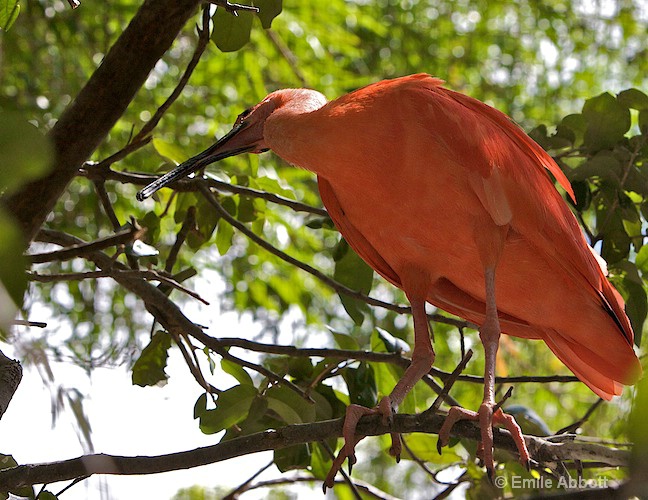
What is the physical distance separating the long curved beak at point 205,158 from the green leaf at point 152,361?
0.41 metres

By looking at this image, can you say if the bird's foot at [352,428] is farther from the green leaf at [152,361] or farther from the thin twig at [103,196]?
the thin twig at [103,196]

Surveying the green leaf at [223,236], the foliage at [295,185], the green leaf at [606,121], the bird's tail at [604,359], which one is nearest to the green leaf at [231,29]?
the foliage at [295,185]

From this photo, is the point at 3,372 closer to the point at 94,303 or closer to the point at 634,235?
the point at 634,235

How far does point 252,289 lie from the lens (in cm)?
448

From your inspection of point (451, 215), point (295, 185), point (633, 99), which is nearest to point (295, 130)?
point (451, 215)

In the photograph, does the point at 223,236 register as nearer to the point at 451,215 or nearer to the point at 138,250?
the point at 138,250

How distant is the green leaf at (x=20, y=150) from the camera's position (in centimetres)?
74

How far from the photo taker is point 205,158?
233 centimetres

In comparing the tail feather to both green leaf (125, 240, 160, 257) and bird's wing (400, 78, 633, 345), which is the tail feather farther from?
green leaf (125, 240, 160, 257)

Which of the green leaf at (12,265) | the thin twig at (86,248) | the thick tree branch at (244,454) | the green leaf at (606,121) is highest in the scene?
the green leaf at (606,121)

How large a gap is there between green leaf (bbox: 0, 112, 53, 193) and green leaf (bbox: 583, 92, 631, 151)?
6.56ft

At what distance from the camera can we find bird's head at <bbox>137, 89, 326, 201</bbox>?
2326 mm

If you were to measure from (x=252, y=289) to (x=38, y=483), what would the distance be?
9.39 feet

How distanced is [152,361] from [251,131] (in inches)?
27.2
